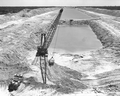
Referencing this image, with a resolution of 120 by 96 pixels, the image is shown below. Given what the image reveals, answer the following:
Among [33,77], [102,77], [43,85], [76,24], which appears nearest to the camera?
[43,85]

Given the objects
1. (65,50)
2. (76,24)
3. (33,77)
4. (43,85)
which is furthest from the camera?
(76,24)

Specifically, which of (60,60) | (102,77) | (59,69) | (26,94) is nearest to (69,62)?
(60,60)

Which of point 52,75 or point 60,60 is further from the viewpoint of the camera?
point 60,60

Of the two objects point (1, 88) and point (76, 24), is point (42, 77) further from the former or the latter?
point (76, 24)

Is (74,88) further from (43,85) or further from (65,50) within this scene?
(65,50)

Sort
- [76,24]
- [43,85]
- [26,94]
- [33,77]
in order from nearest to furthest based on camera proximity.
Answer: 1. [26,94]
2. [43,85]
3. [33,77]
4. [76,24]

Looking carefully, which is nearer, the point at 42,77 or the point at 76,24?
the point at 42,77

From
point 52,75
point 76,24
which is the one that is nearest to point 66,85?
point 52,75

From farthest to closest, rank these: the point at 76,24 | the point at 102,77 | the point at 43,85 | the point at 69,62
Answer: the point at 76,24 → the point at 69,62 → the point at 102,77 → the point at 43,85

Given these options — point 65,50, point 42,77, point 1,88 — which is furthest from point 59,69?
point 65,50
